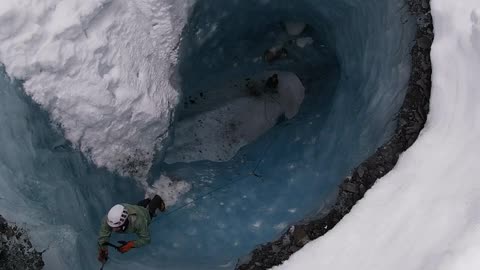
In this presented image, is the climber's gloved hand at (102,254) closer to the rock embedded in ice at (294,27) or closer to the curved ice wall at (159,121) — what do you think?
the curved ice wall at (159,121)

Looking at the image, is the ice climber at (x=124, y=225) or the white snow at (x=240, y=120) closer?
the ice climber at (x=124, y=225)

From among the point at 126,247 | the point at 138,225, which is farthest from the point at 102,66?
the point at 126,247

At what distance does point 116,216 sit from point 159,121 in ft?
5.05

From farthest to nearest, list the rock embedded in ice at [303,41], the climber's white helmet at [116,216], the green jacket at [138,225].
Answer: the rock embedded in ice at [303,41], the green jacket at [138,225], the climber's white helmet at [116,216]

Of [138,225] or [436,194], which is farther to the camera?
[138,225]

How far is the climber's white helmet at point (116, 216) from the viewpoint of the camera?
4566 mm

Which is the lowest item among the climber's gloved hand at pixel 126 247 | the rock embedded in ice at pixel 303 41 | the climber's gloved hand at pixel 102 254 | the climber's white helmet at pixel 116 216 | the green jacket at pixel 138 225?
the climber's gloved hand at pixel 102 254

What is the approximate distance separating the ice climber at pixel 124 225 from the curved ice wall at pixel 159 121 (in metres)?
0.24

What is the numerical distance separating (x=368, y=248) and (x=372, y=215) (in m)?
0.32

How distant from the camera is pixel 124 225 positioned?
4.71 m

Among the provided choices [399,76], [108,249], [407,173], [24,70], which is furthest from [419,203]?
[24,70]

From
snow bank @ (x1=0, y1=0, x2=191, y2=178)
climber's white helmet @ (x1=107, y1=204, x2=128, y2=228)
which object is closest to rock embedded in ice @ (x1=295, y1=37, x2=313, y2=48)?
snow bank @ (x1=0, y1=0, x2=191, y2=178)

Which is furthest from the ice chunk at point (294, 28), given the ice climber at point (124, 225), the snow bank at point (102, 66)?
the ice climber at point (124, 225)

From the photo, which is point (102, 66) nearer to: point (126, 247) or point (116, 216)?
point (116, 216)
